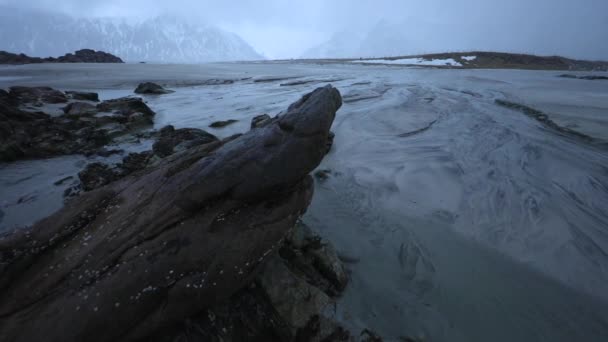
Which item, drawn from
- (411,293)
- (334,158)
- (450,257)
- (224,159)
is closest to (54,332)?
(224,159)

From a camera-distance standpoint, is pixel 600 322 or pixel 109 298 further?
pixel 600 322

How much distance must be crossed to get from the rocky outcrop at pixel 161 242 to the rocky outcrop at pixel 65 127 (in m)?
4.83

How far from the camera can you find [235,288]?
8.36ft

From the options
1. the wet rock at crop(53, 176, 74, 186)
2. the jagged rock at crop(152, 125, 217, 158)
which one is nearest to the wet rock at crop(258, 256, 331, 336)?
the jagged rock at crop(152, 125, 217, 158)

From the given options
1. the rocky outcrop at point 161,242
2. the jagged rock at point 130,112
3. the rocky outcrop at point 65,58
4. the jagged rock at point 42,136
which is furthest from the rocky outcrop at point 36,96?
the rocky outcrop at point 65,58

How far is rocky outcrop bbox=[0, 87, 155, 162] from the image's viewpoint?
6.31 meters

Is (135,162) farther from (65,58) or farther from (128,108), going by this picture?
(65,58)

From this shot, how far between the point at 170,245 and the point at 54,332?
38.4 inches

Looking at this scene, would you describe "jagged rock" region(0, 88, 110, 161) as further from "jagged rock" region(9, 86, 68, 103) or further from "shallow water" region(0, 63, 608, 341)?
"jagged rock" region(9, 86, 68, 103)

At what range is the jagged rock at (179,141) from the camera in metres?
6.38

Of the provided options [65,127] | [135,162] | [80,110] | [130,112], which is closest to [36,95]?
[80,110]

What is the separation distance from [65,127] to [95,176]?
4.45 metres

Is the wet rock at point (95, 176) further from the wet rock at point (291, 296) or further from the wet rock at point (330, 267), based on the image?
the wet rock at point (330, 267)

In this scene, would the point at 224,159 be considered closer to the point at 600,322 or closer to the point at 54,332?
the point at 54,332
